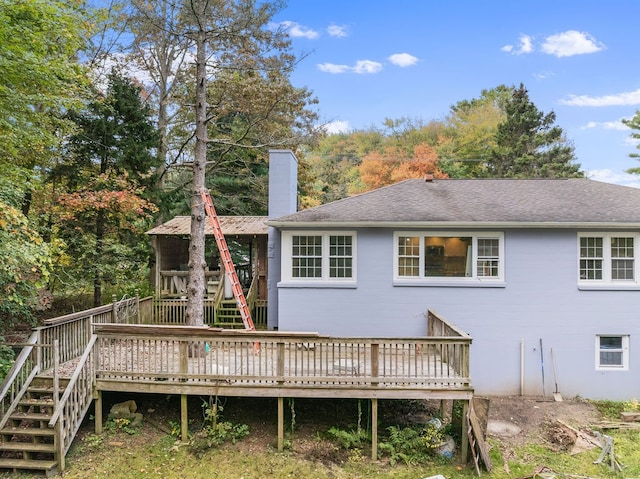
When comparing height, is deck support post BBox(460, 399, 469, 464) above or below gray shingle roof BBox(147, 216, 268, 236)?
below

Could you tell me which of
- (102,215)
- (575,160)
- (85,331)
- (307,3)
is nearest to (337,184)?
(307,3)

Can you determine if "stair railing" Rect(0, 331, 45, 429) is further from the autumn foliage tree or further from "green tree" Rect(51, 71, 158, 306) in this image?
the autumn foliage tree

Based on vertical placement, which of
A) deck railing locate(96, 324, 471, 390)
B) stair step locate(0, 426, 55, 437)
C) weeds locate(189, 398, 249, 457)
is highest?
deck railing locate(96, 324, 471, 390)

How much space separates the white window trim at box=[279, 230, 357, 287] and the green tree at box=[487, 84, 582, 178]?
23004 millimetres

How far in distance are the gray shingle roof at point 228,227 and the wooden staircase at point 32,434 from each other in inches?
237

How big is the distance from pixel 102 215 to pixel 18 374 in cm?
791

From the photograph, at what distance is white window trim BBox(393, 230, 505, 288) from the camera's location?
29.4 ft

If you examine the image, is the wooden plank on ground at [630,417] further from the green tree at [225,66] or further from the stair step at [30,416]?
the stair step at [30,416]

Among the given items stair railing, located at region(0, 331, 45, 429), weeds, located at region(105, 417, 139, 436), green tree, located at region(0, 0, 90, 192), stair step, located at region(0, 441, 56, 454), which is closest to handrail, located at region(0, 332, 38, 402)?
stair railing, located at region(0, 331, 45, 429)

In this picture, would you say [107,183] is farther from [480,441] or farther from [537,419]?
[537,419]

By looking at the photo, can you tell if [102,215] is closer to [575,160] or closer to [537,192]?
[537,192]

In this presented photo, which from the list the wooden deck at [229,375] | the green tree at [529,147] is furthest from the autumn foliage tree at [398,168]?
the wooden deck at [229,375]

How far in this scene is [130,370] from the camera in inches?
271

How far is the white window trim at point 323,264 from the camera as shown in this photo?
9195mm
